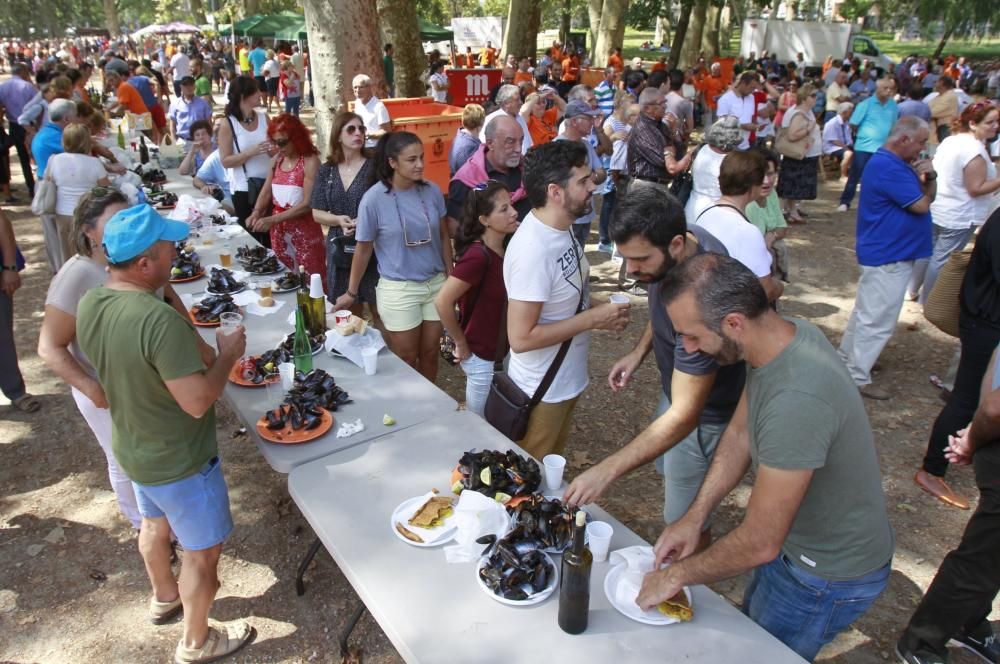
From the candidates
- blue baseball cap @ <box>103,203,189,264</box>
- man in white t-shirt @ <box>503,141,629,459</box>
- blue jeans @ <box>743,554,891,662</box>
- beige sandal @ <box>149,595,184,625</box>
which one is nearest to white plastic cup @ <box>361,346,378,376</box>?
man in white t-shirt @ <box>503,141,629,459</box>

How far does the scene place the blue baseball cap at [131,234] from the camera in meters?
2.19

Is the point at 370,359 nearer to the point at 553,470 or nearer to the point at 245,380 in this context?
the point at 245,380

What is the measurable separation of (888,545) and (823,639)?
371 mm

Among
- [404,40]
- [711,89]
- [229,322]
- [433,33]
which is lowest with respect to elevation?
[229,322]

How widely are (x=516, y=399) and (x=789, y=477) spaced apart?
57.3 inches

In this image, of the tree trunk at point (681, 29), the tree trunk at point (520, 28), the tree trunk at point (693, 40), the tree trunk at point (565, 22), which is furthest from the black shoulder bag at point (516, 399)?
the tree trunk at point (565, 22)

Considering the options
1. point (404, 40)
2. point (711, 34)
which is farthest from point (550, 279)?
point (711, 34)

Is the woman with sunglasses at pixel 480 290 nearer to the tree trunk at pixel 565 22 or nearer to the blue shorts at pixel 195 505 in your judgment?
the blue shorts at pixel 195 505

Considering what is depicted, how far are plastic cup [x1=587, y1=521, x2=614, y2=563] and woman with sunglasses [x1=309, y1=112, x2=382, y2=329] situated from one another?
2.72 metres

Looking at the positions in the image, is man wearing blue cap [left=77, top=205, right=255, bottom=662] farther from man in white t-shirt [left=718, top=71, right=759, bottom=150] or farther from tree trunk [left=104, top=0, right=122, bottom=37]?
tree trunk [left=104, top=0, right=122, bottom=37]

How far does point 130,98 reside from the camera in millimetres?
11289

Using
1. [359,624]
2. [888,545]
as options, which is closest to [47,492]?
[359,624]

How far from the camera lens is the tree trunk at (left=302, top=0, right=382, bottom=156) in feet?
25.0

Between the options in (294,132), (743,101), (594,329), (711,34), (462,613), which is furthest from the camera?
(711,34)
